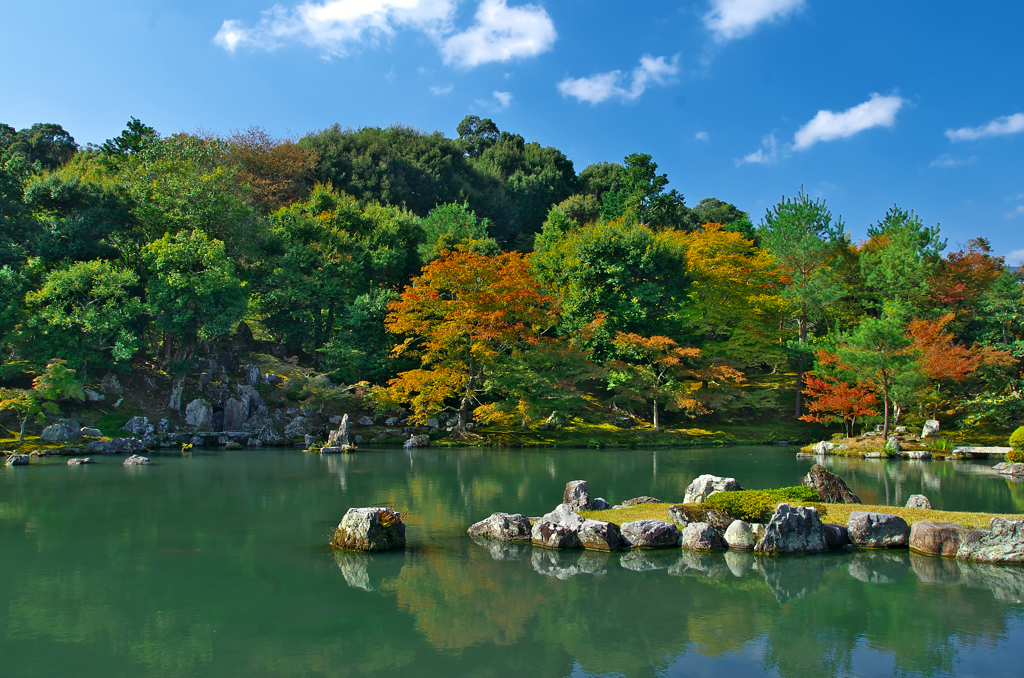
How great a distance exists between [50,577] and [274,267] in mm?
24920

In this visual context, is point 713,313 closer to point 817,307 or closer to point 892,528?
point 817,307

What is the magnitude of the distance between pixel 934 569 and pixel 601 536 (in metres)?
4.22

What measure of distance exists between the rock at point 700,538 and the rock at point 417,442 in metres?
17.8

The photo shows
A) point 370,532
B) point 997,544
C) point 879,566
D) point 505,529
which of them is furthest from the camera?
point 505,529

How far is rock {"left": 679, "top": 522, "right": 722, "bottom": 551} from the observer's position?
9.64 metres

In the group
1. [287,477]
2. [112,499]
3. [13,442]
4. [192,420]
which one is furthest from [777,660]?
[192,420]

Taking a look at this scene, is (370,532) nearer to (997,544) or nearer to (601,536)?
(601,536)

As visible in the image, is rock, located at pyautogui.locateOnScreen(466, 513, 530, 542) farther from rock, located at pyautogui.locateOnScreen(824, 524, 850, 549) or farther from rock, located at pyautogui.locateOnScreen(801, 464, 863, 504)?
rock, located at pyautogui.locateOnScreen(801, 464, 863, 504)

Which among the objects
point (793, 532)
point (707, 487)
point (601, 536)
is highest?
point (707, 487)

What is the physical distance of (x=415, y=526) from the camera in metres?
11.2

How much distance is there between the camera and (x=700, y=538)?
968 cm

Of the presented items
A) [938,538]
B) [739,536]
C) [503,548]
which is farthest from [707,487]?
[503,548]

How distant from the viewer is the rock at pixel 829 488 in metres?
12.5

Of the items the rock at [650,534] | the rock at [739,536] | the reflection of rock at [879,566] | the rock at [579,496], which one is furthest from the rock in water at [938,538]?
the rock at [579,496]
